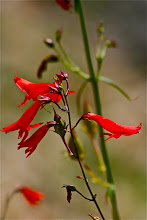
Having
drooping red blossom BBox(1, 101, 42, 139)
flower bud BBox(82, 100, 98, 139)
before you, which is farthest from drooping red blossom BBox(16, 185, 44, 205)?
drooping red blossom BBox(1, 101, 42, 139)

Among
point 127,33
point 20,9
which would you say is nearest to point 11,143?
point 127,33

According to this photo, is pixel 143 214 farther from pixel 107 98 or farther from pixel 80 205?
pixel 107 98

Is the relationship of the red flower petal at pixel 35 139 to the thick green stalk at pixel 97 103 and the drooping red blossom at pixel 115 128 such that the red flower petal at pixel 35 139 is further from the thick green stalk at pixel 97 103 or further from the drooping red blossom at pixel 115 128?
the thick green stalk at pixel 97 103

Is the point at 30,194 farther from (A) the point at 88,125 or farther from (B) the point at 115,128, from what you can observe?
(B) the point at 115,128

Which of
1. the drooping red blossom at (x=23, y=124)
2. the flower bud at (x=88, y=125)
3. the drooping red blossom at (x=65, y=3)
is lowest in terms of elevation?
the drooping red blossom at (x=23, y=124)

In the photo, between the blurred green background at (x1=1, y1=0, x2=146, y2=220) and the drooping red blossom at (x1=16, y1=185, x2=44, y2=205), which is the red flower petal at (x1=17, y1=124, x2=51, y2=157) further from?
the drooping red blossom at (x1=16, y1=185, x2=44, y2=205)

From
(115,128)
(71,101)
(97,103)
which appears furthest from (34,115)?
(71,101)

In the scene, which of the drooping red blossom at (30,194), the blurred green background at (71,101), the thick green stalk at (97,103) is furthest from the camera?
the blurred green background at (71,101)

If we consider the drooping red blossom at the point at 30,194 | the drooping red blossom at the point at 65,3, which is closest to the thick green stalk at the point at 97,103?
the drooping red blossom at the point at 65,3
